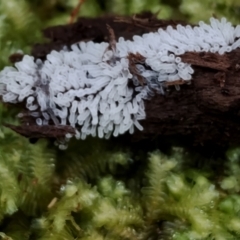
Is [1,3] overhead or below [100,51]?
overhead

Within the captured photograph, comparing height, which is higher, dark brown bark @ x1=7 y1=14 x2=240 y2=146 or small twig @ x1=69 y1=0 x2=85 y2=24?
small twig @ x1=69 y1=0 x2=85 y2=24

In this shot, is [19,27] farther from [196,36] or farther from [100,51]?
[196,36]

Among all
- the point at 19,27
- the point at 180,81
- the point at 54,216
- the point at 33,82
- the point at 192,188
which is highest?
the point at 19,27

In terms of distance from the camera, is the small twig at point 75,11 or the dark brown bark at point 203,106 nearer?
the dark brown bark at point 203,106

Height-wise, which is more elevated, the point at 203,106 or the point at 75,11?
the point at 75,11

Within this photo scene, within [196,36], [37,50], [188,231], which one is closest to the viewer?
[188,231]

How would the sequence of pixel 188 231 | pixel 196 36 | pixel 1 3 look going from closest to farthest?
pixel 188 231 < pixel 196 36 < pixel 1 3

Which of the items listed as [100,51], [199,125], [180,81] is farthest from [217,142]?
[100,51]

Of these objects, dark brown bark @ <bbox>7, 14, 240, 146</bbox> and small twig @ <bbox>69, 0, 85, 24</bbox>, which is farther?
small twig @ <bbox>69, 0, 85, 24</bbox>

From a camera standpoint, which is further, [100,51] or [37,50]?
[37,50]

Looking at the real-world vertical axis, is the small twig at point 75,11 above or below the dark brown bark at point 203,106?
above

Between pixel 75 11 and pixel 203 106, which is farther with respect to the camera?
pixel 75 11
